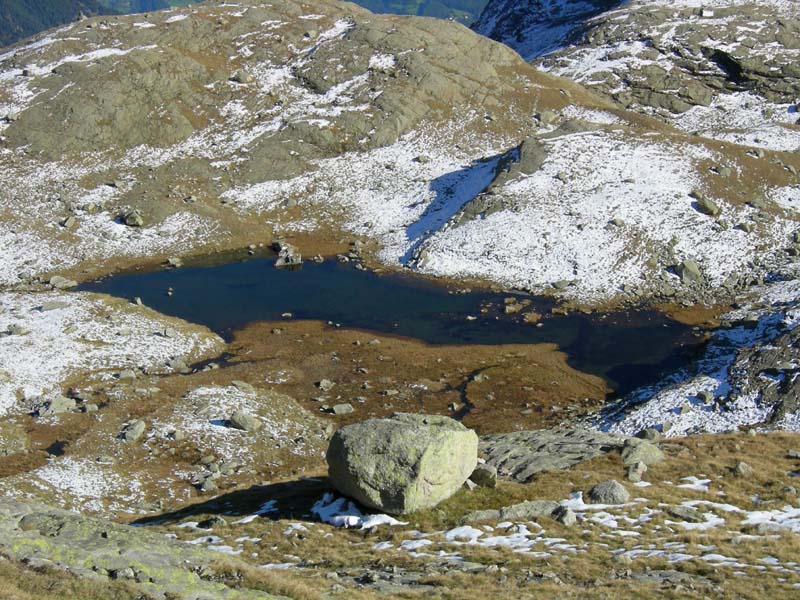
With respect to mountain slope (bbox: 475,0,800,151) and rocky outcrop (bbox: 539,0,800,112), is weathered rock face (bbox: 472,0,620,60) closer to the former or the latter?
mountain slope (bbox: 475,0,800,151)

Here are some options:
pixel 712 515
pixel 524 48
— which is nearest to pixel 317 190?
pixel 712 515

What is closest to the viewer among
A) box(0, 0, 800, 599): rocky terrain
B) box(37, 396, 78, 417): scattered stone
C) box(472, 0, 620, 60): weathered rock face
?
box(0, 0, 800, 599): rocky terrain

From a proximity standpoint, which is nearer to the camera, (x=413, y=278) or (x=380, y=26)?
(x=413, y=278)

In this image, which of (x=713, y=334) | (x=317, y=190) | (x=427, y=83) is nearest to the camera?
(x=713, y=334)

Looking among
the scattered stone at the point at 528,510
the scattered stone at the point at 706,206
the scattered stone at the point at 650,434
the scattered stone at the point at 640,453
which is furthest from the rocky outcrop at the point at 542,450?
the scattered stone at the point at 706,206

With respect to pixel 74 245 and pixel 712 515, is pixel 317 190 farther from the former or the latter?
pixel 712 515

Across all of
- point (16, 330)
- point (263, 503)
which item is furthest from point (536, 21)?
point (263, 503)

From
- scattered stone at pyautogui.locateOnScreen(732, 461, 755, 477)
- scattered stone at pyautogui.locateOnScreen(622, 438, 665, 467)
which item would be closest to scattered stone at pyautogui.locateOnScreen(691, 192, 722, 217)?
scattered stone at pyautogui.locateOnScreen(622, 438, 665, 467)
